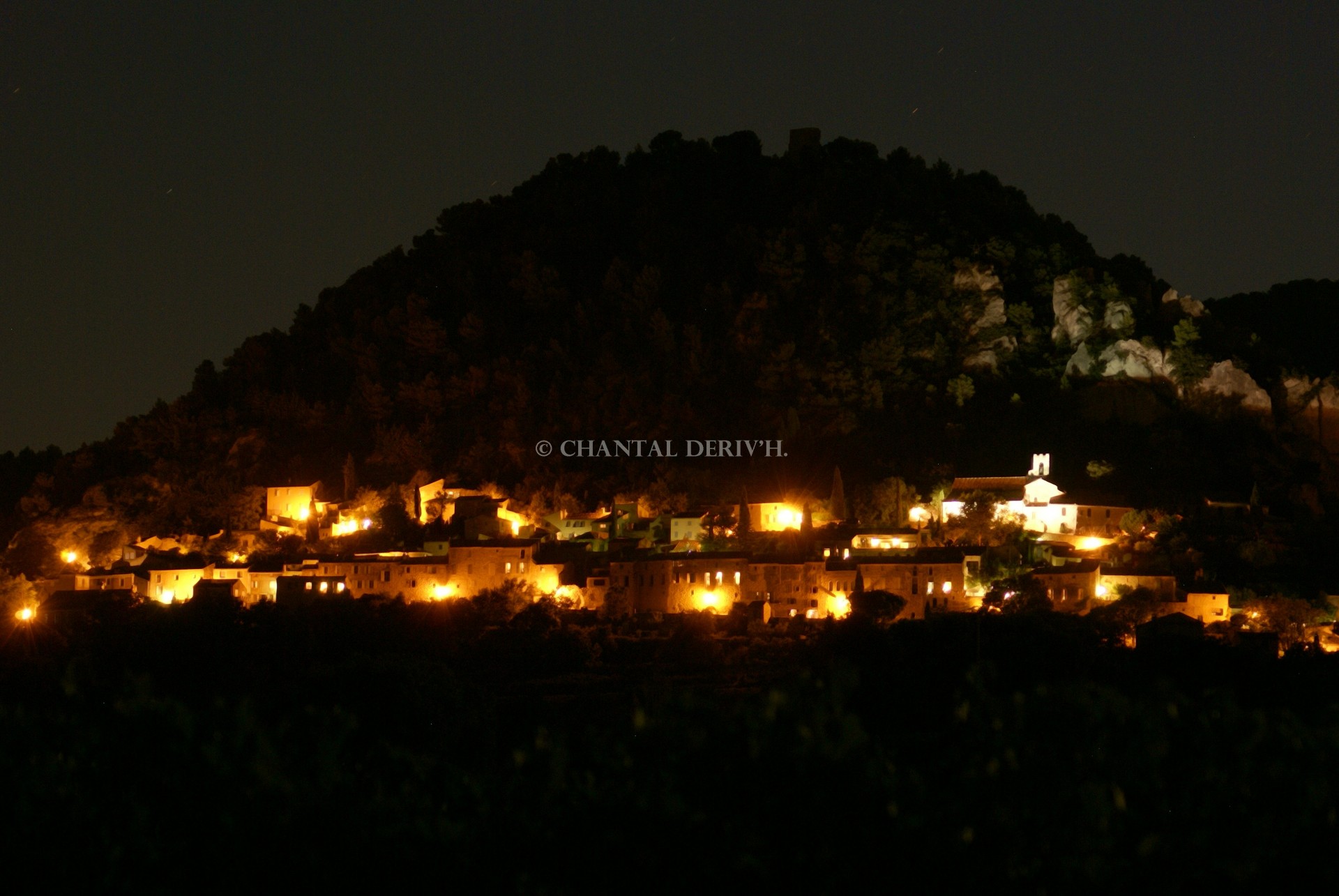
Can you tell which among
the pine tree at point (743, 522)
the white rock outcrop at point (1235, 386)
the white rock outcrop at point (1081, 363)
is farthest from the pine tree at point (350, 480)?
the white rock outcrop at point (1235, 386)

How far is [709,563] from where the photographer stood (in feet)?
148

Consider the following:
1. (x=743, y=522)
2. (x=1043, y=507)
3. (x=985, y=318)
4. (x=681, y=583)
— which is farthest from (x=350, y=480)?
(x=985, y=318)

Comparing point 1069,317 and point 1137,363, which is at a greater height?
point 1069,317

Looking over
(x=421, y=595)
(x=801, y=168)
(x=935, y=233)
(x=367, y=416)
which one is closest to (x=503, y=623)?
(x=421, y=595)

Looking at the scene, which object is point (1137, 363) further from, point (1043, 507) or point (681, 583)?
point (681, 583)

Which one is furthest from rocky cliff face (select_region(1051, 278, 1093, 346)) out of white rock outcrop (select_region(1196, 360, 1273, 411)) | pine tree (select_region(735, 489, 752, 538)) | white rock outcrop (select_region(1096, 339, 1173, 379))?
pine tree (select_region(735, 489, 752, 538))

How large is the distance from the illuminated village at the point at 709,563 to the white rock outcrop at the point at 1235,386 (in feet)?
29.3

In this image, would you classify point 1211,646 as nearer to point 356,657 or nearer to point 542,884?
point 356,657

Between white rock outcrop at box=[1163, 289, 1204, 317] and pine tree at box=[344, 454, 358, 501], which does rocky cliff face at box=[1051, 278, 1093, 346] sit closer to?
white rock outcrop at box=[1163, 289, 1204, 317]

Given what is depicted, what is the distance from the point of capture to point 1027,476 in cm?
4994

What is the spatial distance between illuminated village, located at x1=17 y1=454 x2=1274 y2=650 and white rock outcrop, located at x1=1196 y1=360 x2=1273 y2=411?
8.92 metres

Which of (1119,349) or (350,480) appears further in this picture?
(1119,349)

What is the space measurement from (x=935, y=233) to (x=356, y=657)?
40430 mm

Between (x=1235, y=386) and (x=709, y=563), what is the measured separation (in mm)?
22285
